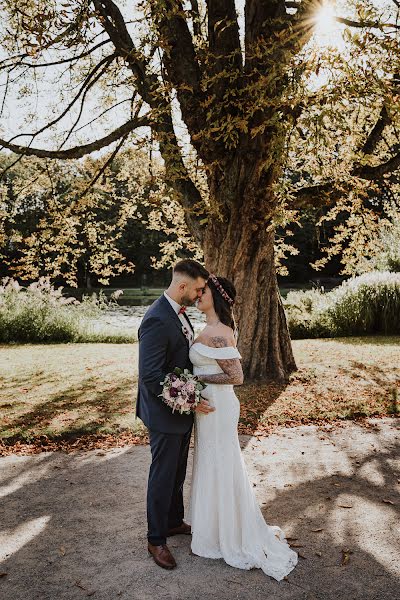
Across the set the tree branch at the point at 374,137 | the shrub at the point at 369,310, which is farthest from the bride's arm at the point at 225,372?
the shrub at the point at 369,310

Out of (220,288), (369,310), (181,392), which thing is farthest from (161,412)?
(369,310)

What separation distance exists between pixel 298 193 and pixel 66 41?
16.1 ft

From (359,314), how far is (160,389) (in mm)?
14036

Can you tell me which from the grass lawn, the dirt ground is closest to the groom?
the dirt ground

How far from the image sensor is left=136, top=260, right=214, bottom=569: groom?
3754 millimetres

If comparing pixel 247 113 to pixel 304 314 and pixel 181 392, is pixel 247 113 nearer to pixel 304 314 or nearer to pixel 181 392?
pixel 181 392

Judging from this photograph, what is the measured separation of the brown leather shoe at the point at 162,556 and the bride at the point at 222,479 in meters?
0.23

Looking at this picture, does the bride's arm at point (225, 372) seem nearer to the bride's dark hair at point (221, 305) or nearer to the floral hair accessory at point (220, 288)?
the bride's dark hair at point (221, 305)

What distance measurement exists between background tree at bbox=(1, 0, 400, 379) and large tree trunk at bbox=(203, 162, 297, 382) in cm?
2

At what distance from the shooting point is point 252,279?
9305 mm

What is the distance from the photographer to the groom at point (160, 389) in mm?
3754

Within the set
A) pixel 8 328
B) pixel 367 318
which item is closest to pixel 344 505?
pixel 367 318

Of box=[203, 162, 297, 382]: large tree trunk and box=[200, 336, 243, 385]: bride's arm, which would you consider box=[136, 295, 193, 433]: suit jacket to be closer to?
box=[200, 336, 243, 385]: bride's arm

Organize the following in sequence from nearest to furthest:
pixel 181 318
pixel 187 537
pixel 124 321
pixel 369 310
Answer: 1. pixel 181 318
2. pixel 187 537
3. pixel 369 310
4. pixel 124 321
